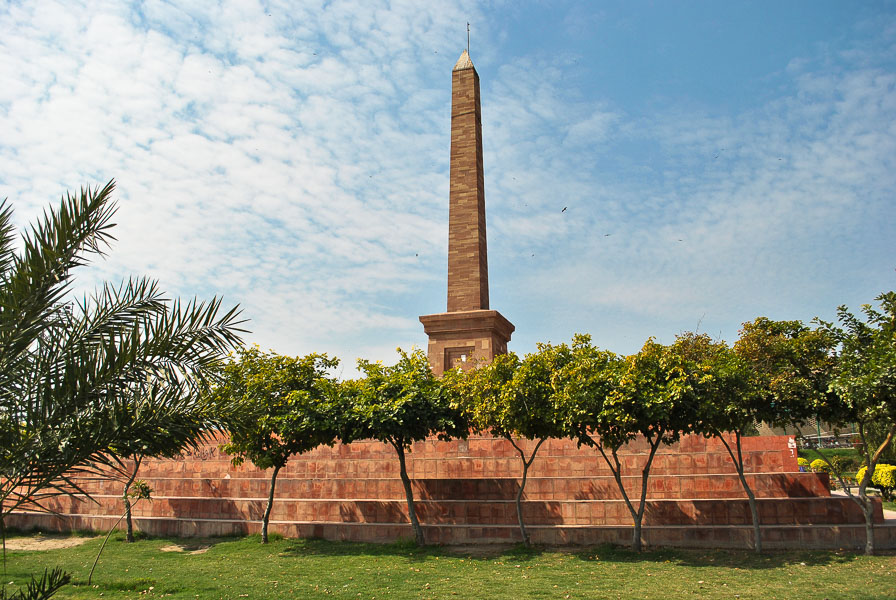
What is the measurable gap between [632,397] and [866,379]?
4060mm

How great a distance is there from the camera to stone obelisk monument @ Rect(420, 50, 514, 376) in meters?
21.4

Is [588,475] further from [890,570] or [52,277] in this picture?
[52,277]

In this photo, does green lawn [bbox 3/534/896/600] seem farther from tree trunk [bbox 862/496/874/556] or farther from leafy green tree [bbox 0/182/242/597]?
leafy green tree [bbox 0/182/242/597]

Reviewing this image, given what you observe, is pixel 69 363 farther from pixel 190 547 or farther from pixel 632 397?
pixel 190 547

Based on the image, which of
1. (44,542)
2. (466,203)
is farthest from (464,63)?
(44,542)

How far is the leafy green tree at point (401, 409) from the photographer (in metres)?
14.8

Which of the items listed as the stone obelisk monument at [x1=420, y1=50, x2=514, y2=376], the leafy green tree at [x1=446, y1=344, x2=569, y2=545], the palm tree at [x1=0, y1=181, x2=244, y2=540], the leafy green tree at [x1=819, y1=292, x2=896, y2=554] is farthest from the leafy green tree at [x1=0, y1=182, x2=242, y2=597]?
the stone obelisk monument at [x1=420, y1=50, x2=514, y2=376]

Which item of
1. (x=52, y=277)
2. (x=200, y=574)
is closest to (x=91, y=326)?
(x=52, y=277)

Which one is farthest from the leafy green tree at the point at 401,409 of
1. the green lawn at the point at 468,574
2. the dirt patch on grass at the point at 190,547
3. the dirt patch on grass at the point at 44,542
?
the dirt patch on grass at the point at 44,542

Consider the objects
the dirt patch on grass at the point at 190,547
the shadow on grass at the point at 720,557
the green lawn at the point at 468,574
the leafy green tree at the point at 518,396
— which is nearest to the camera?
the green lawn at the point at 468,574

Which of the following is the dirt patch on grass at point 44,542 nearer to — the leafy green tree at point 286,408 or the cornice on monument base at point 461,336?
the leafy green tree at point 286,408

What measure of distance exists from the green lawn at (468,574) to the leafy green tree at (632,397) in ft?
6.78

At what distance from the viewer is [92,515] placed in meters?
20.0

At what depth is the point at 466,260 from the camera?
72.7 ft
